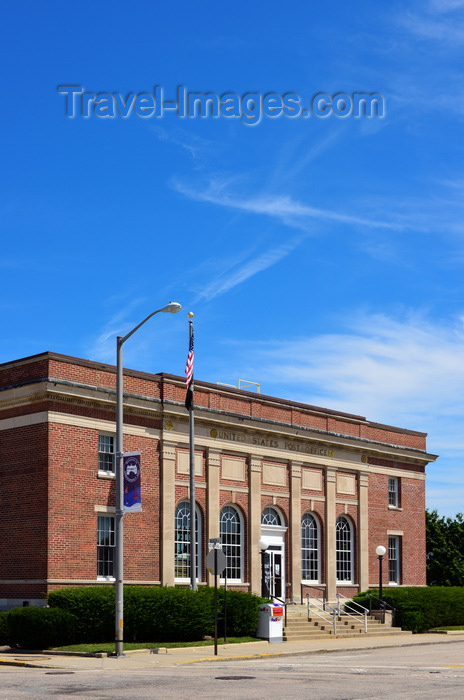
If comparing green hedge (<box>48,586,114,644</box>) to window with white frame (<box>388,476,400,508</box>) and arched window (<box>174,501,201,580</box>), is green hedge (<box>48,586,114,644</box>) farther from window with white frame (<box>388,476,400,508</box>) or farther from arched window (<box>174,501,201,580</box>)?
window with white frame (<box>388,476,400,508</box>)

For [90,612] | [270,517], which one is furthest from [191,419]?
[270,517]

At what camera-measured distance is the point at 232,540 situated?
3972 cm

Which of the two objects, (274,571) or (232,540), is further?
(274,571)

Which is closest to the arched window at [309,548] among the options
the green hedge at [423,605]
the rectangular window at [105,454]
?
the green hedge at [423,605]

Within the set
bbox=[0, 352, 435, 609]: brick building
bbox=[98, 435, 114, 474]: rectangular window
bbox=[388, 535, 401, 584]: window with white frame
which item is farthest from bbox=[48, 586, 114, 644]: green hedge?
bbox=[388, 535, 401, 584]: window with white frame

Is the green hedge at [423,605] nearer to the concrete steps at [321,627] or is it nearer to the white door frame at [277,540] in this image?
the concrete steps at [321,627]

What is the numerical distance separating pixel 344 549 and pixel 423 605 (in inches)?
173

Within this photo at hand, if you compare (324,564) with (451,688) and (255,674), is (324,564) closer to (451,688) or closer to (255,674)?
(255,674)

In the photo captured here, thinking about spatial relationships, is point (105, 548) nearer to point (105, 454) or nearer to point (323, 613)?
point (105, 454)

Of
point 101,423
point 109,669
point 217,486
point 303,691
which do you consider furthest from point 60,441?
point 303,691

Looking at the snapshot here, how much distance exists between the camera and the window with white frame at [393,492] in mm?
48469

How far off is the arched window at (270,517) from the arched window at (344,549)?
13.7 feet

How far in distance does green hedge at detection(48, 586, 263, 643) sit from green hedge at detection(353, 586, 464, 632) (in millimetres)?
12595

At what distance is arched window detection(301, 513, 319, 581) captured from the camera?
42.9 metres
